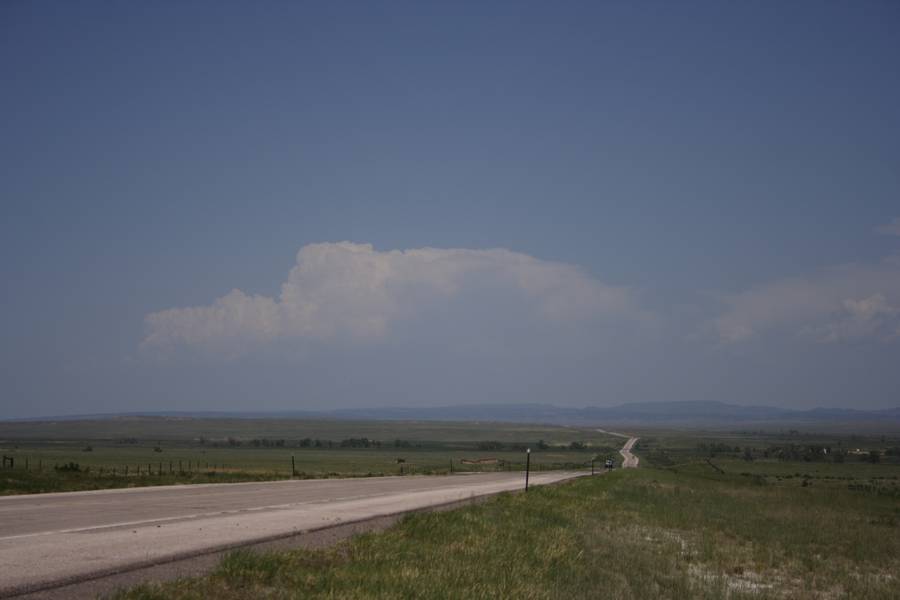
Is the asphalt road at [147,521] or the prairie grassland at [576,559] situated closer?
the prairie grassland at [576,559]

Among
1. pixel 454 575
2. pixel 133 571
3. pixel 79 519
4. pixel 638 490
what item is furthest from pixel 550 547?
pixel 638 490

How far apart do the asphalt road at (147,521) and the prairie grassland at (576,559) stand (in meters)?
1.79

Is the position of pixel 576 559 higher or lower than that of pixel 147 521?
lower

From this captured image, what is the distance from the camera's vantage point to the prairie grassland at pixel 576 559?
11234 mm

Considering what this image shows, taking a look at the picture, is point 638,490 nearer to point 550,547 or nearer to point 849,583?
point 849,583

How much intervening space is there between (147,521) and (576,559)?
9.31 meters

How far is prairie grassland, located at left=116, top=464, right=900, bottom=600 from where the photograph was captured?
1123 cm

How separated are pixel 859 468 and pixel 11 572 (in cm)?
11935

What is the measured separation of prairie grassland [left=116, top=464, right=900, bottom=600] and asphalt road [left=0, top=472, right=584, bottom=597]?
1789 mm

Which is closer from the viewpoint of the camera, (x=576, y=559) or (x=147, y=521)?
(x=576, y=559)

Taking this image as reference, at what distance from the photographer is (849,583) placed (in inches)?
716

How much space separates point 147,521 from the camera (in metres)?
17.4

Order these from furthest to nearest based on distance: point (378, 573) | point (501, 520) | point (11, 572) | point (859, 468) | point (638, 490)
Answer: point (859, 468), point (638, 490), point (501, 520), point (378, 573), point (11, 572)

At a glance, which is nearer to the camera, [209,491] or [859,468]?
[209,491]
